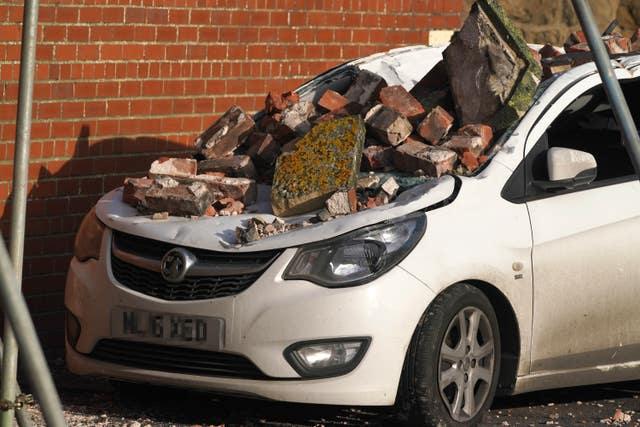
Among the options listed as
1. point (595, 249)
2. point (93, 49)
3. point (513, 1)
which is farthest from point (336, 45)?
point (595, 249)

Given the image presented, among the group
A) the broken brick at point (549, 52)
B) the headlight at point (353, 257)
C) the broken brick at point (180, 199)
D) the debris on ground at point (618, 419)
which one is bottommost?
the debris on ground at point (618, 419)

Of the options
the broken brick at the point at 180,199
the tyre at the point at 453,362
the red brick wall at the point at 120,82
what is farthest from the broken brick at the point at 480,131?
the red brick wall at the point at 120,82

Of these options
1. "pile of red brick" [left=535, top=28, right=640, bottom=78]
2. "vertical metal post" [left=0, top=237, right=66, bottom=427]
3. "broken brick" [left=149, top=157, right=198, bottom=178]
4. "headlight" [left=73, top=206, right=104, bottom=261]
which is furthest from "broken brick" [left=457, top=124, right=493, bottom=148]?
"vertical metal post" [left=0, top=237, right=66, bottom=427]

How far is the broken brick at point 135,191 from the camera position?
6.75 meters

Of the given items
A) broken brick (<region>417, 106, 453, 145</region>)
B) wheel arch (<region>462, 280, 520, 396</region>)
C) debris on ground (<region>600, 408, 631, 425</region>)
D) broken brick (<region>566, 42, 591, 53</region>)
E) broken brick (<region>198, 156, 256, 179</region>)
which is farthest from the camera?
broken brick (<region>566, 42, 591, 53</region>)

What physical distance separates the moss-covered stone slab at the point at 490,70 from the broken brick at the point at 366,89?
0.40 metres

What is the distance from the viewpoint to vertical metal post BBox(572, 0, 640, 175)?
4012 millimetres

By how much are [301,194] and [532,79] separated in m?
1.37

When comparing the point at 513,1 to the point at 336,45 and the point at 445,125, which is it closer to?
the point at 336,45

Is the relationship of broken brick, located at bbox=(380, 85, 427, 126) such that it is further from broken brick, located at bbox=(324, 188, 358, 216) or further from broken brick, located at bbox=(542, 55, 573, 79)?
broken brick, located at bbox=(324, 188, 358, 216)

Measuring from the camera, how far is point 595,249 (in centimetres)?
658

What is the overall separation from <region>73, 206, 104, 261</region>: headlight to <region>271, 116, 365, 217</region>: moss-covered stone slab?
0.85m

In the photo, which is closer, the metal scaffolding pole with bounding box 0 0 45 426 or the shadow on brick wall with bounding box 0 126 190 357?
the metal scaffolding pole with bounding box 0 0 45 426

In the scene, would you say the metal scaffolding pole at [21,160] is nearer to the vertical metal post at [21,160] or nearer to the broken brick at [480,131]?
the vertical metal post at [21,160]
